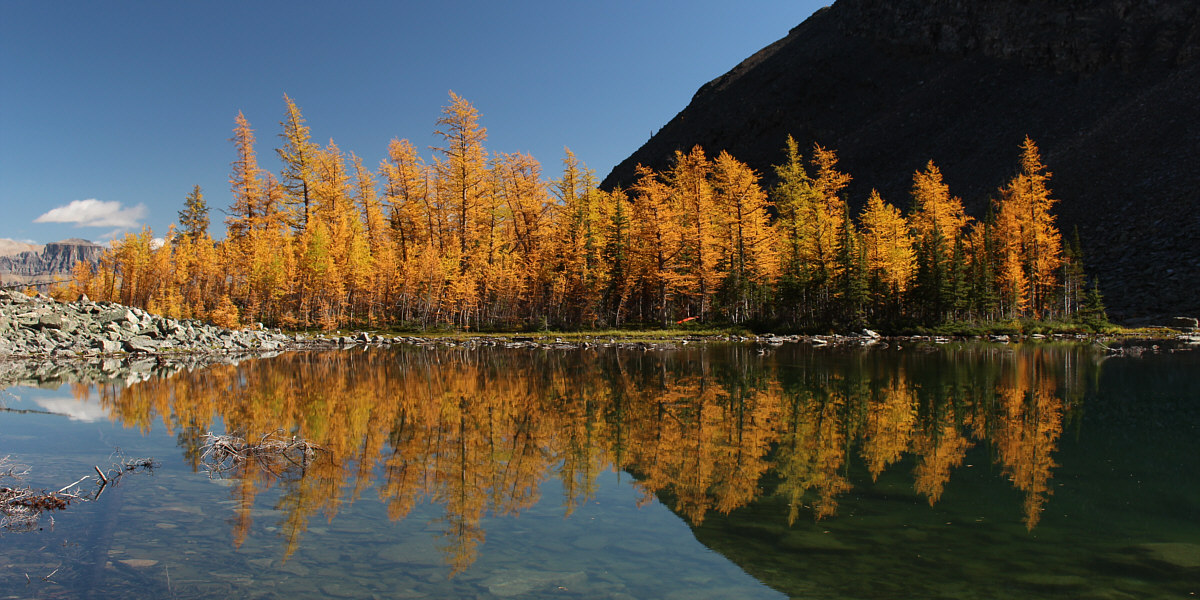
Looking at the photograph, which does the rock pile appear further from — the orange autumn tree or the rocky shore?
the orange autumn tree

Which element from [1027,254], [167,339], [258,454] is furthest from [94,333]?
[1027,254]

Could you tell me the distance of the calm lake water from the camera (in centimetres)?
504

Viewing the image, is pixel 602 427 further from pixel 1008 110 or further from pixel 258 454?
pixel 1008 110

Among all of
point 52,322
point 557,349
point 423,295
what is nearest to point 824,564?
point 557,349

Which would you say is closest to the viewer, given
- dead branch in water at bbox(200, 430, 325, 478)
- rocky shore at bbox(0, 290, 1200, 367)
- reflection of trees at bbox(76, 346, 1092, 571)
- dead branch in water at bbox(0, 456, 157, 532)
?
dead branch in water at bbox(0, 456, 157, 532)

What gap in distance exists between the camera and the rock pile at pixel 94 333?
88.2 ft

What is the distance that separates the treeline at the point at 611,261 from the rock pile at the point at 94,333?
18.4 feet

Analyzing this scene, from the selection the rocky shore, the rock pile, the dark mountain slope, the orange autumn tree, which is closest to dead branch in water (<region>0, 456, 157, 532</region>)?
the rocky shore

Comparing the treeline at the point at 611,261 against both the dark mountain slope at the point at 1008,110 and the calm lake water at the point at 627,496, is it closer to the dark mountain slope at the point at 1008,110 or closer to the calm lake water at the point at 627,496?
the dark mountain slope at the point at 1008,110

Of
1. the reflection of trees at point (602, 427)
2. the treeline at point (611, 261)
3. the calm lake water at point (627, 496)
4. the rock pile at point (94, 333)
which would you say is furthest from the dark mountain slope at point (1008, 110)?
the rock pile at point (94, 333)

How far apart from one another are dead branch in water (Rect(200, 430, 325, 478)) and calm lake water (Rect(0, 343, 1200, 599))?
0.10 metres

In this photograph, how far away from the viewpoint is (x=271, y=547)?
573 cm

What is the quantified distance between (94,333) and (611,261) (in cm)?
2720

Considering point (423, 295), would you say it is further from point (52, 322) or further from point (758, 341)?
point (758, 341)
